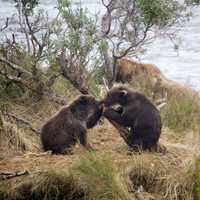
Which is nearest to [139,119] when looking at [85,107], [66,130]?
[85,107]

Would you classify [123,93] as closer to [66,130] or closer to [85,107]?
[85,107]

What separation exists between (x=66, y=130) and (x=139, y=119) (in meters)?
0.88

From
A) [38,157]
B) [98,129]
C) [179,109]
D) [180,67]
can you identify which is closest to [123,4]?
[179,109]

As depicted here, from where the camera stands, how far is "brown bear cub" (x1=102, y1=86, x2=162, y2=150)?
8266mm

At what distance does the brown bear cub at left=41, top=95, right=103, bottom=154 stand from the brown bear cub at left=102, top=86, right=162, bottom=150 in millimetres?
307

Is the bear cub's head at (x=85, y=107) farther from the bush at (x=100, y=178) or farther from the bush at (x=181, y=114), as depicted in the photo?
the bush at (x=181, y=114)

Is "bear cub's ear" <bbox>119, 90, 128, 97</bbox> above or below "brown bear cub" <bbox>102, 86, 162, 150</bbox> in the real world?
above

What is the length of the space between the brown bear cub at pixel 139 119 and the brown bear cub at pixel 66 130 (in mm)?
307

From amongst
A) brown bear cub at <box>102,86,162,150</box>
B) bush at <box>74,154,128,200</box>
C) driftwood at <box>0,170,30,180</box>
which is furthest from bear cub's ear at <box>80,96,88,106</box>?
driftwood at <box>0,170,30,180</box>

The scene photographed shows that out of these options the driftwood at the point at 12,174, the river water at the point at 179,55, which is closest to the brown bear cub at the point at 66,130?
the driftwood at the point at 12,174

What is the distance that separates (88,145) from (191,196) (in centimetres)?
137

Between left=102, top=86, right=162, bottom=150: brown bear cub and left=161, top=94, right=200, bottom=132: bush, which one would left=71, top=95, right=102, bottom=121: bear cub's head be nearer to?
left=102, top=86, right=162, bottom=150: brown bear cub

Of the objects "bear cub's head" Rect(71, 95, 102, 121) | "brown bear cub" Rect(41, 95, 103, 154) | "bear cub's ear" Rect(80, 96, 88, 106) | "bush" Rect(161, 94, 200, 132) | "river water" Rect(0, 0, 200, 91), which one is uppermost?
"bear cub's ear" Rect(80, 96, 88, 106)

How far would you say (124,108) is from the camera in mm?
8539
